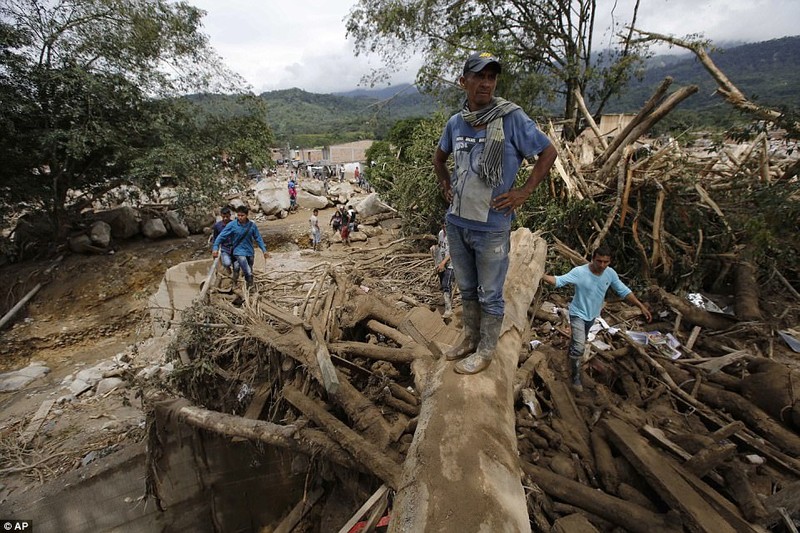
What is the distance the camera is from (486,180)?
2.16 meters

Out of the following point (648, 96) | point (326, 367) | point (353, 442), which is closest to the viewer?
point (353, 442)

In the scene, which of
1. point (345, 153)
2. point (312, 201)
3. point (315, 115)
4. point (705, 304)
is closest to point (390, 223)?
point (312, 201)

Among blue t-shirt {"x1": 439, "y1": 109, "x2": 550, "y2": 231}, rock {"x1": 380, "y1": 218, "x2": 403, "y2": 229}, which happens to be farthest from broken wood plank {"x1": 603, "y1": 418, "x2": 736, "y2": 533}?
rock {"x1": 380, "y1": 218, "x2": 403, "y2": 229}

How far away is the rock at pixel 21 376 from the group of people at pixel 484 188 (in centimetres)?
1087

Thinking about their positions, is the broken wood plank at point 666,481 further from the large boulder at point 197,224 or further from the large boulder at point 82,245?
the large boulder at point 82,245

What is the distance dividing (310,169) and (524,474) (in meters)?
34.7

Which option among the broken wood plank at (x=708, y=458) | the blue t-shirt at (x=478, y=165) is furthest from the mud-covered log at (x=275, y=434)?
the broken wood plank at (x=708, y=458)

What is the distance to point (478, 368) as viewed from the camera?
94.6 inches

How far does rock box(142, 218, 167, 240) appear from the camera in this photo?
14.4 metres

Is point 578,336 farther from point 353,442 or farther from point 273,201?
point 273,201

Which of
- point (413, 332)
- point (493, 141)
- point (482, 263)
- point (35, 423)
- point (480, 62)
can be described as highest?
point (480, 62)

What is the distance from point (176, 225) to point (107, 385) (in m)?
8.91

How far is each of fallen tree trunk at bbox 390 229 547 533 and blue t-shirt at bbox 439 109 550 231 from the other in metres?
1.03

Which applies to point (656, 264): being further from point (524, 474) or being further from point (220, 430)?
point (220, 430)
